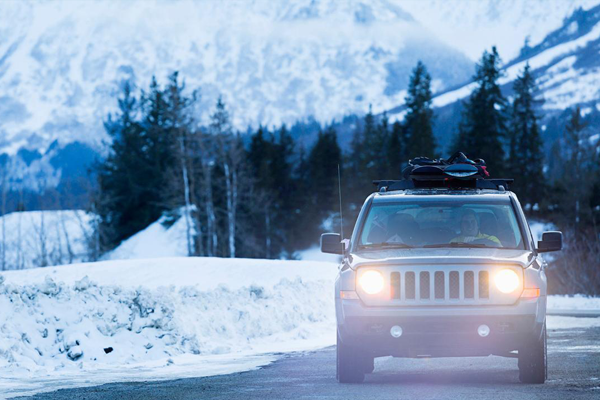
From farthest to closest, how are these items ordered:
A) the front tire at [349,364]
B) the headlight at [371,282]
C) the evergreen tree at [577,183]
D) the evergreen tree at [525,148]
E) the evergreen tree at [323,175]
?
the evergreen tree at [323,175]
the evergreen tree at [525,148]
the evergreen tree at [577,183]
the front tire at [349,364]
the headlight at [371,282]

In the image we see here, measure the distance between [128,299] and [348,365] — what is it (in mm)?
7264

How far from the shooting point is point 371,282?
9766mm

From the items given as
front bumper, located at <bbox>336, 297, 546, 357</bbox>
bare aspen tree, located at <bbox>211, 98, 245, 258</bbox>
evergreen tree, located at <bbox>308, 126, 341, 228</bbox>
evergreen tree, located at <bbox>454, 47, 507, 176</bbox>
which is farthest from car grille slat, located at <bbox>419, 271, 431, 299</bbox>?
evergreen tree, located at <bbox>308, 126, 341, 228</bbox>

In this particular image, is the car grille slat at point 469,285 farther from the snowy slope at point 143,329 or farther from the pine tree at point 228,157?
the pine tree at point 228,157

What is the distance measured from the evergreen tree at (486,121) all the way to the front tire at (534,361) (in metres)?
79.5

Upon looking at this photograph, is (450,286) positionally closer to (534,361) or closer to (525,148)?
(534,361)

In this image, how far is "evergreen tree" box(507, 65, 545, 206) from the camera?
93.1 metres

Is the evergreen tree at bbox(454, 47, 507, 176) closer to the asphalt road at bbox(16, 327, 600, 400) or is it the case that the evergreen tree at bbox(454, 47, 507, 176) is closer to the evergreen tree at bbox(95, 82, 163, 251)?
the evergreen tree at bbox(95, 82, 163, 251)

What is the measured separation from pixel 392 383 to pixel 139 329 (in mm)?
6583

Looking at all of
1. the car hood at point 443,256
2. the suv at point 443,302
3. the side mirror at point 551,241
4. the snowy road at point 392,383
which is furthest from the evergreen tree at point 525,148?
the car hood at point 443,256

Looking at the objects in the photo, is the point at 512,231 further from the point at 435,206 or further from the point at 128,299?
the point at 128,299

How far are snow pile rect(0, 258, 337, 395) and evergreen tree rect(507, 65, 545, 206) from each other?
72.4m

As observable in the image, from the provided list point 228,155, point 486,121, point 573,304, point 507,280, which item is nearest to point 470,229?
point 507,280

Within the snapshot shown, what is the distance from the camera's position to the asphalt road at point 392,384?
954cm
